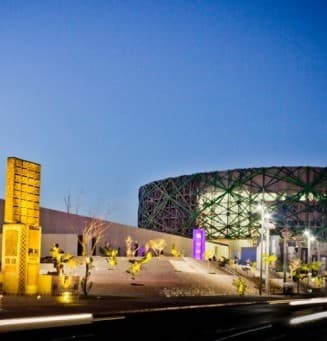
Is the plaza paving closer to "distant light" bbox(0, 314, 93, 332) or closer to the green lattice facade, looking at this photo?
"distant light" bbox(0, 314, 93, 332)

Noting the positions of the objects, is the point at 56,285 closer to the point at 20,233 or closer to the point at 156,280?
the point at 20,233

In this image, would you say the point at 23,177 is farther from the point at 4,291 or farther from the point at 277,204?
the point at 277,204

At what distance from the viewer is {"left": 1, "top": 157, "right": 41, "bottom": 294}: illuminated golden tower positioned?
1496 inches

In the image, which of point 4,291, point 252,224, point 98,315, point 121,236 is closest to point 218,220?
point 252,224

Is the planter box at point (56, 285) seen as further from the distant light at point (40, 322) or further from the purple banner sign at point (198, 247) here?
the purple banner sign at point (198, 247)

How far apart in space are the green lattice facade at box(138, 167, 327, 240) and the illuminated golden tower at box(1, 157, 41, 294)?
105274 millimetres

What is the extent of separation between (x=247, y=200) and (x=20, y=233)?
11091 cm

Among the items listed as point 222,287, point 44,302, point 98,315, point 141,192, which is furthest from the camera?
point 141,192

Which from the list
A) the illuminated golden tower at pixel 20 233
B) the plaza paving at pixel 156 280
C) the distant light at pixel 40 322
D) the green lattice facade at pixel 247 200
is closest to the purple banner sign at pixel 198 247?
the plaza paving at pixel 156 280

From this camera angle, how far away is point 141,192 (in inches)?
6471

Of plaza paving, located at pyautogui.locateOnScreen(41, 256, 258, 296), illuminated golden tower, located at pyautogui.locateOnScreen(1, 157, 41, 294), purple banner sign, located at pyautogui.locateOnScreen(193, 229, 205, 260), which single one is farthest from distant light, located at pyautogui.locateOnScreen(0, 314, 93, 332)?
purple banner sign, located at pyautogui.locateOnScreen(193, 229, 205, 260)

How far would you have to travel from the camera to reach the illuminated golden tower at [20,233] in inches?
1496

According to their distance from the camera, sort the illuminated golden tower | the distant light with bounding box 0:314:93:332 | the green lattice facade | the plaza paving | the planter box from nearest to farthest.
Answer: the distant light with bounding box 0:314:93:332 → the illuminated golden tower → the planter box → the plaza paving → the green lattice facade

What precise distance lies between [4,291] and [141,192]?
126 metres
